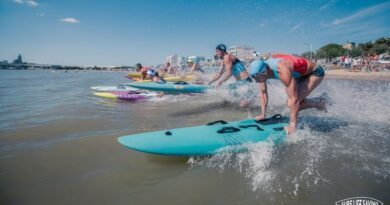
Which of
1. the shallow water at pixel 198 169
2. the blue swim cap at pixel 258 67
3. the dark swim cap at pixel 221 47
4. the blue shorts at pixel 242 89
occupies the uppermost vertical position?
the dark swim cap at pixel 221 47

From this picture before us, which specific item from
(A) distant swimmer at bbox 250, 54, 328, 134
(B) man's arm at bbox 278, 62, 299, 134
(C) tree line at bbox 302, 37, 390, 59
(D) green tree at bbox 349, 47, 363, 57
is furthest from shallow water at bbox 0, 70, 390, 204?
(D) green tree at bbox 349, 47, 363, 57

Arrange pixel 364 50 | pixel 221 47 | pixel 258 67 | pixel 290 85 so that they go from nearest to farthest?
pixel 290 85
pixel 258 67
pixel 221 47
pixel 364 50

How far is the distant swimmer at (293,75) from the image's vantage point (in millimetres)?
4382

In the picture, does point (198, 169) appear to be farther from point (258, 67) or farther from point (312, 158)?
point (258, 67)

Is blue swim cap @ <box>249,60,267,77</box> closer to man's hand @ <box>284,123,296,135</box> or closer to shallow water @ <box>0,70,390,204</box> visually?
man's hand @ <box>284,123,296,135</box>

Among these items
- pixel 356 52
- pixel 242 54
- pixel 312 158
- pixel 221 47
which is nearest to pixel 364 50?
pixel 356 52

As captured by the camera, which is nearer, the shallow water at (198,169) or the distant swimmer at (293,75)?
the shallow water at (198,169)

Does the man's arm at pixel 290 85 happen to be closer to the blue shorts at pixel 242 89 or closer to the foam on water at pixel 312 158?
the foam on water at pixel 312 158

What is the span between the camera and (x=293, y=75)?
4.72 m

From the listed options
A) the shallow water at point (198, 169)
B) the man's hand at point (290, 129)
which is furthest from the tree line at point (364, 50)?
the man's hand at point (290, 129)

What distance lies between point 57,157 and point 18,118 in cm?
454

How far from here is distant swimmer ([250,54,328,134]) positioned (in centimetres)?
438

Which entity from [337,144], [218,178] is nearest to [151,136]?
[218,178]

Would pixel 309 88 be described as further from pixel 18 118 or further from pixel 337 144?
pixel 18 118
